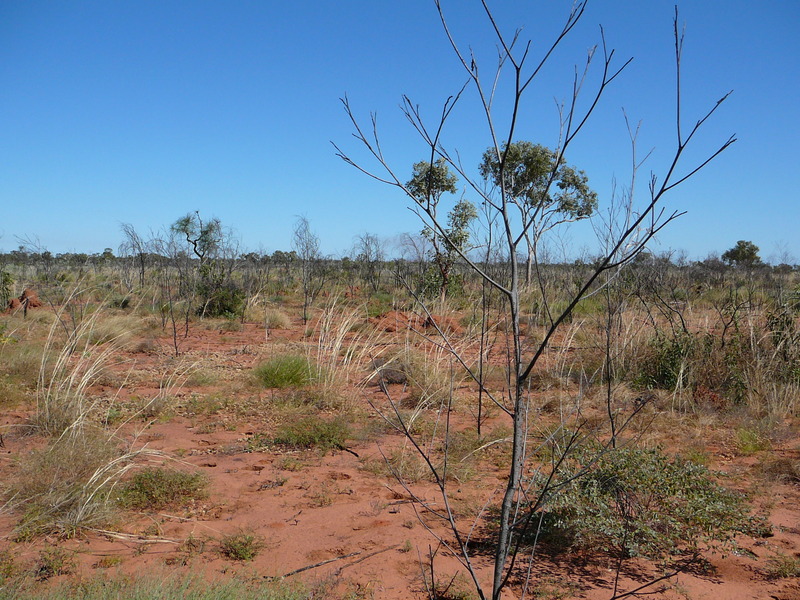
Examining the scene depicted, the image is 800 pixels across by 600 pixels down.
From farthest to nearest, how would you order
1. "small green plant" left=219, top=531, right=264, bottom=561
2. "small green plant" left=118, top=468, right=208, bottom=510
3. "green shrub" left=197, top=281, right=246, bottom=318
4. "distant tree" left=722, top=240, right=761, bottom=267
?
1. "distant tree" left=722, top=240, right=761, bottom=267
2. "green shrub" left=197, top=281, right=246, bottom=318
3. "small green plant" left=118, top=468, right=208, bottom=510
4. "small green plant" left=219, top=531, right=264, bottom=561

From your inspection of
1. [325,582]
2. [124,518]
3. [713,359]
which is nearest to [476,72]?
[325,582]

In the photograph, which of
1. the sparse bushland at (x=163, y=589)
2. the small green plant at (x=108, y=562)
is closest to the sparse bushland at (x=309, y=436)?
the small green plant at (x=108, y=562)

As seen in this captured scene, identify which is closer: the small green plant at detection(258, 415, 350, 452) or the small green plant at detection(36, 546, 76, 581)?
the small green plant at detection(36, 546, 76, 581)

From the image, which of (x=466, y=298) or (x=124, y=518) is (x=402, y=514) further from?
(x=466, y=298)

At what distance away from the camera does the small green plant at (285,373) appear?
7.05 m

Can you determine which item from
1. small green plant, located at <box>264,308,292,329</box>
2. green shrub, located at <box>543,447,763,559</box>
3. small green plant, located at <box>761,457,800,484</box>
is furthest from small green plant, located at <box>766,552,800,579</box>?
small green plant, located at <box>264,308,292,329</box>

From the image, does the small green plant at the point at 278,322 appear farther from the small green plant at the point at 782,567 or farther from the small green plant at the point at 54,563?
the small green plant at the point at 782,567

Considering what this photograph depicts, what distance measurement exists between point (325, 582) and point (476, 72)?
252 centimetres

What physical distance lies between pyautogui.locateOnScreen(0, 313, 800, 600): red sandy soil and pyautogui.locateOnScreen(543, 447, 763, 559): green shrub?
0.16 meters

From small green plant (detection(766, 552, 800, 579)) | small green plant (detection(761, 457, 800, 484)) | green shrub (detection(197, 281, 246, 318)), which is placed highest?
green shrub (detection(197, 281, 246, 318))

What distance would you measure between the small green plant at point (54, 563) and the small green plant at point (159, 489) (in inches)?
25.3

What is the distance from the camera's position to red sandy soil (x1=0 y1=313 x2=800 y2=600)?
2982 mm

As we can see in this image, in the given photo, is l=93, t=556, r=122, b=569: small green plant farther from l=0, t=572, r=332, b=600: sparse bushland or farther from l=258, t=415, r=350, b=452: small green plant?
l=258, t=415, r=350, b=452: small green plant

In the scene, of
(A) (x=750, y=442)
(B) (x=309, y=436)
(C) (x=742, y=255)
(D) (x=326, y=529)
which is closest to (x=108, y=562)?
(D) (x=326, y=529)
